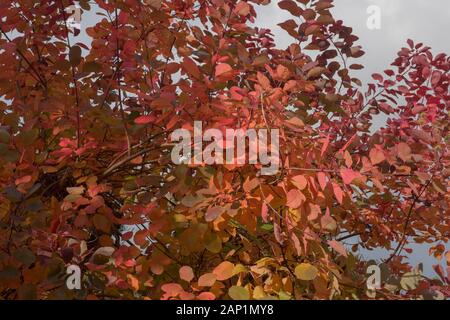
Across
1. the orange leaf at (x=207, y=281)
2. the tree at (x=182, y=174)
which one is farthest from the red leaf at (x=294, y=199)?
the orange leaf at (x=207, y=281)

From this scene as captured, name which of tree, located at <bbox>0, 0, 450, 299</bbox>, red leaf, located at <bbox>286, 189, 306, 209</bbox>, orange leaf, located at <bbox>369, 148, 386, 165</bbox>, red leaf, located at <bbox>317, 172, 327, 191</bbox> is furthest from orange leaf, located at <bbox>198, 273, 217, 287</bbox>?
orange leaf, located at <bbox>369, 148, 386, 165</bbox>

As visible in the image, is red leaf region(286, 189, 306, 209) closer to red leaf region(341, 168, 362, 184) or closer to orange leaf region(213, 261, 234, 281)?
red leaf region(341, 168, 362, 184)

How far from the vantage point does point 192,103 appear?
235 centimetres

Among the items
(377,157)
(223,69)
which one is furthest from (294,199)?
(223,69)

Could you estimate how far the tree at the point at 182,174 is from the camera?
206 cm

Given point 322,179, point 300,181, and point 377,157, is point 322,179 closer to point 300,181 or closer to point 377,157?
point 300,181

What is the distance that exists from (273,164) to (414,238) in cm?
273

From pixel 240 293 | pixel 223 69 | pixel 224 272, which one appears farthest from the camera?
pixel 223 69

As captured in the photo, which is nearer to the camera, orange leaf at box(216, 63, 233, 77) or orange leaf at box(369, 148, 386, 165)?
orange leaf at box(369, 148, 386, 165)

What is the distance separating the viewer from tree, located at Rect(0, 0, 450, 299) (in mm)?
2061

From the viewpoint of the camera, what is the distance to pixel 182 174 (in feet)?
6.87

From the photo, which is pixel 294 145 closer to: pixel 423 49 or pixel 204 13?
pixel 204 13

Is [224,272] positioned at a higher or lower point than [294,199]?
lower
